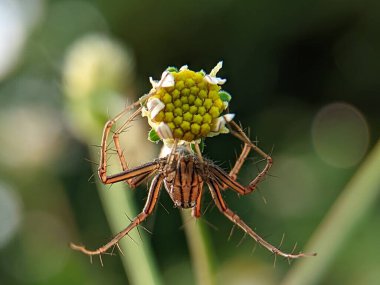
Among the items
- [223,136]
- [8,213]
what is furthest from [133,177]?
[8,213]

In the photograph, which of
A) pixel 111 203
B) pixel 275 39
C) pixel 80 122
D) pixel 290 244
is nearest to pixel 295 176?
pixel 290 244

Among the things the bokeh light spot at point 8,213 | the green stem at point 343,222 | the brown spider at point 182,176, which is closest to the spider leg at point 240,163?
the brown spider at point 182,176

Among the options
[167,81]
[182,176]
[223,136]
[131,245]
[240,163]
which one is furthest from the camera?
[223,136]

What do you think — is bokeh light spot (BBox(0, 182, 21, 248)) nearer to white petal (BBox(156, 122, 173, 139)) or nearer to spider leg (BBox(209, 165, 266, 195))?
spider leg (BBox(209, 165, 266, 195))

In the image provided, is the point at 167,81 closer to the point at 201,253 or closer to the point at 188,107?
the point at 188,107

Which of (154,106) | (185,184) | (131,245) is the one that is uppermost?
(154,106)

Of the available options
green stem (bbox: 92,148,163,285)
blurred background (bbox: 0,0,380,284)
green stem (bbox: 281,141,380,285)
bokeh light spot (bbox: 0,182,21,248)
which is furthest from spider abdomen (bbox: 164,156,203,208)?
bokeh light spot (bbox: 0,182,21,248)
